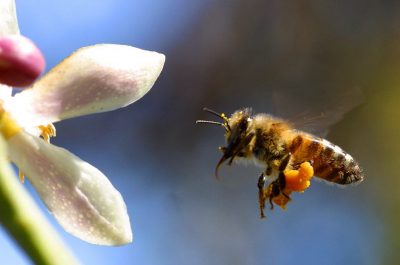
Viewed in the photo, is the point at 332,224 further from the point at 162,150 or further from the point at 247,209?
the point at 162,150

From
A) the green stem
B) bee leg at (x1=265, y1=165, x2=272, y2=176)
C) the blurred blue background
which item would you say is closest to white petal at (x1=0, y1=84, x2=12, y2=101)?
the green stem

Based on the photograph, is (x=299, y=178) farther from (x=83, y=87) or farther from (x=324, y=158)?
(x=83, y=87)

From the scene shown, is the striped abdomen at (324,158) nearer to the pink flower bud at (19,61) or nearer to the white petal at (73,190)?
the white petal at (73,190)

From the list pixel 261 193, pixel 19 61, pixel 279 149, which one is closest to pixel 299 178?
pixel 261 193

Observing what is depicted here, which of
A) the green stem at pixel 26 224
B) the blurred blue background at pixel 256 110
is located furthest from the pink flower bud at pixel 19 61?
the blurred blue background at pixel 256 110

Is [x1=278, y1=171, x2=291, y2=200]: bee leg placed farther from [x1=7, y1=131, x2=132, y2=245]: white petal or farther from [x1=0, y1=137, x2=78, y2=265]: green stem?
[x1=0, y1=137, x2=78, y2=265]: green stem
